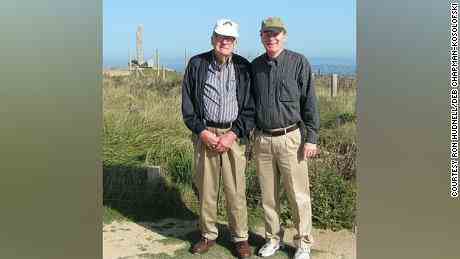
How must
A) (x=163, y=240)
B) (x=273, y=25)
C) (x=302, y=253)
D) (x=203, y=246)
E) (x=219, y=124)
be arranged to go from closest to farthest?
(x=273, y=25) < (x=219, y=124) < (x=302, y=253) < (x=203, y=246) < (x=163, y=240)

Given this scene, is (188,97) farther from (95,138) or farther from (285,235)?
(285,235)

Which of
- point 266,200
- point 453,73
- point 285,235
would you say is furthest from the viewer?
point 285,235

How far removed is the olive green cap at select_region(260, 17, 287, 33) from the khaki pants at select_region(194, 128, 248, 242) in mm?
1016

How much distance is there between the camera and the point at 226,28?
491 cm

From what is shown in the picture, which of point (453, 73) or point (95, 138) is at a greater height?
point (453, 73)

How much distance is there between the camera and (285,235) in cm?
595

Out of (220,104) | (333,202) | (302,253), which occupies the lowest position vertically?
(302,253)

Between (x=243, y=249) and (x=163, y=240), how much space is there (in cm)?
96

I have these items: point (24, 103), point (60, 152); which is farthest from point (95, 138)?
point (24, 103)

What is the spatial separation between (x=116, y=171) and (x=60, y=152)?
2013 millimetres

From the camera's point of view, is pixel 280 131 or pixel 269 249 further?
pixel 269 249

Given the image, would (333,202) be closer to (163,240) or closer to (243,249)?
(243,249)

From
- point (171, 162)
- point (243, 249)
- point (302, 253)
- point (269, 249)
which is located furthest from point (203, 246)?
point (171, 162)

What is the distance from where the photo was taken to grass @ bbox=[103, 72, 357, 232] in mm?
6406
